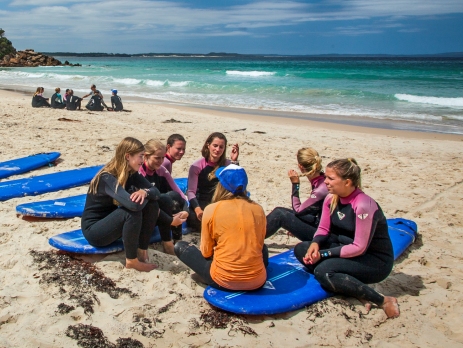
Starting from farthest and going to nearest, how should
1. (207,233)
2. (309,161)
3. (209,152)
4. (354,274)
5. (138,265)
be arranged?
(209,152) < (309,161) < (138,265) < (354,274) < (207,233)

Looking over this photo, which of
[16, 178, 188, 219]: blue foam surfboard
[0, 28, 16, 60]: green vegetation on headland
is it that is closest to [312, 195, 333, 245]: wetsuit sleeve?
[16, 178, 188, 219]: blue foam surfboard

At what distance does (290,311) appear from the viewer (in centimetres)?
324

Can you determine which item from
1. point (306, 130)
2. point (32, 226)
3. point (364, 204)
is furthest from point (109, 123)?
point (364, 204)

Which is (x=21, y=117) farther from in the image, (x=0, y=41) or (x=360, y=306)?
(x=0, y=41)

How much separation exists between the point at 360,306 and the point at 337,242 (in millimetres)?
518

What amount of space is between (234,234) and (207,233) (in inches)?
8.3

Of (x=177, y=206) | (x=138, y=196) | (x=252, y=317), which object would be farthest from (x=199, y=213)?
(x=252, y=317)

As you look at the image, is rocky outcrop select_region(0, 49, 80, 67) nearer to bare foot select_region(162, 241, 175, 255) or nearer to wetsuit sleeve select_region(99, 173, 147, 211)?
bare foot select_region(162, 241, 175, 255)

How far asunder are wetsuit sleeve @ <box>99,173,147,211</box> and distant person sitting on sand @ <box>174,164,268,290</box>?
655 mm

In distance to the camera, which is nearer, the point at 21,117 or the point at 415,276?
the point at 415,276

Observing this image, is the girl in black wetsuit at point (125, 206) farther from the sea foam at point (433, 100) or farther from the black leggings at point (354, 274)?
the sea foam at point (433, 100)

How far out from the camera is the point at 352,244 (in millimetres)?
3375

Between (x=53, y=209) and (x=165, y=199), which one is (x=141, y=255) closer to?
(x=165, y=199)

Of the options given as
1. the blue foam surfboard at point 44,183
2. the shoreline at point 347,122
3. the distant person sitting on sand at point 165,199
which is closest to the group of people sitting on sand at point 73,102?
the shoreline at point 347,122
